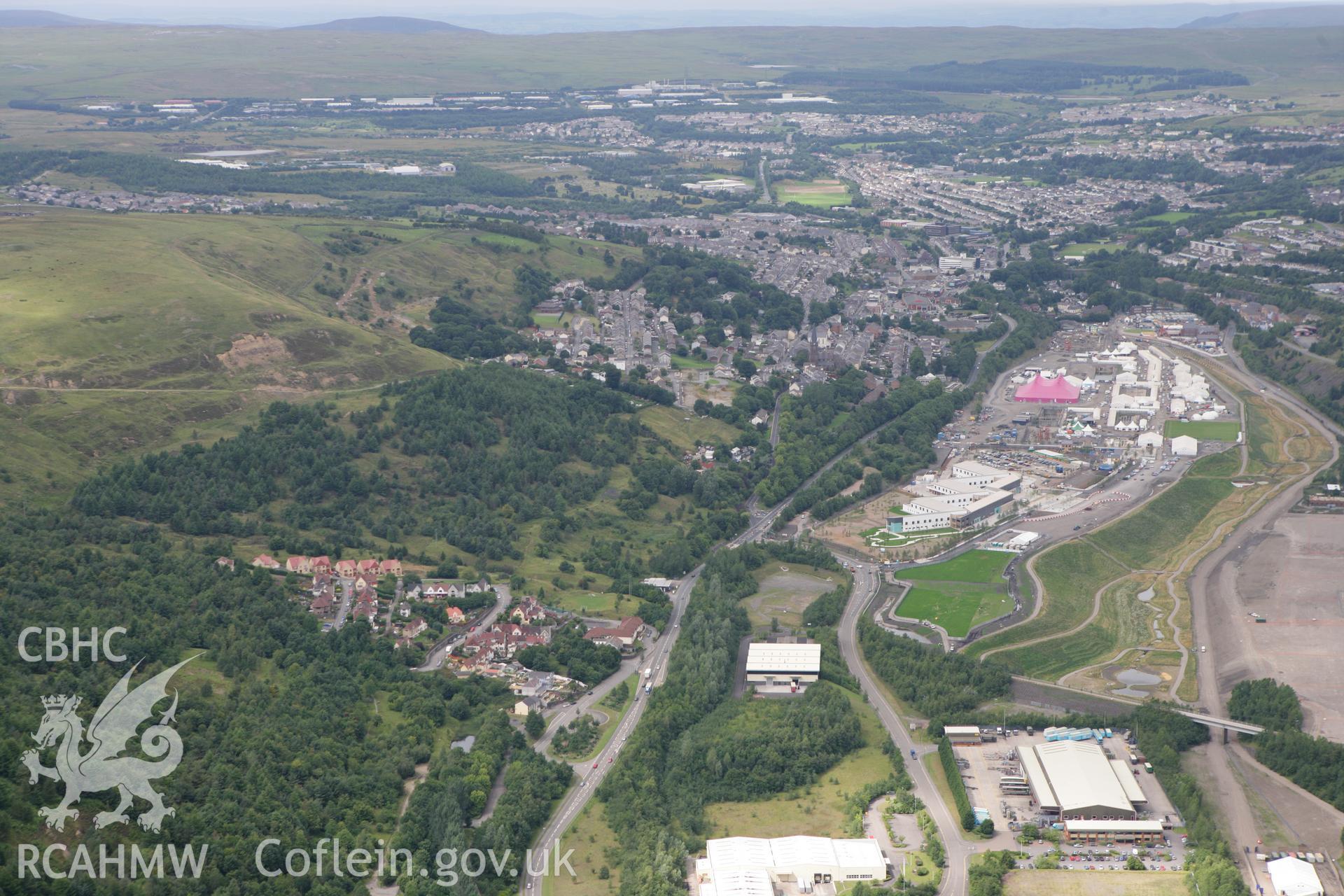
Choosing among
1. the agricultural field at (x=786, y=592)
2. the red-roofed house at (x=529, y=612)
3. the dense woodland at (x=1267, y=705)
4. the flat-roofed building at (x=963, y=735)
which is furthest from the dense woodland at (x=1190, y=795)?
the red-roofed house at (x=529, y=612)

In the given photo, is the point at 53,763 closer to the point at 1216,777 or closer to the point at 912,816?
the point at 912,816

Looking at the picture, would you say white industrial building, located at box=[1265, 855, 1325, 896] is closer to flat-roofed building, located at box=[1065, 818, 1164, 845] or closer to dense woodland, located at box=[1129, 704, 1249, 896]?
dense woodland, located at box=[1129, 704, 1249, 896]

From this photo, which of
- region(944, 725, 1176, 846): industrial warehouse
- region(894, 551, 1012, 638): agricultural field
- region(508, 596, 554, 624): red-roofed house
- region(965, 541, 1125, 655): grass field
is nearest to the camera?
region(944, 725, 1176, 846): industrial warehouse

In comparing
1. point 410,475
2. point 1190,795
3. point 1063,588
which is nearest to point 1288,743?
point 1190,795

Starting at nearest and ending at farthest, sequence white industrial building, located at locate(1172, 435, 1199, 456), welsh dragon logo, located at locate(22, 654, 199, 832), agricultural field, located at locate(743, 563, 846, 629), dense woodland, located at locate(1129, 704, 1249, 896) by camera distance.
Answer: welsh dragon logo, located at locate(22, 654, 199, 832) < dense woodland, located at locate(1129, 704, 1249, 896) < agricultural field, located at locate(743, 563, 846, 629) < white industrial building, located at locate(1172, 435, 1199, 456)

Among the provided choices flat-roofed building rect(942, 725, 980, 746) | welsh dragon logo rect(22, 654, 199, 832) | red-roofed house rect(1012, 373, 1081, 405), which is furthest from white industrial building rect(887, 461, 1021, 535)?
welsh dragon logo rect(22, 654, 199, 832)

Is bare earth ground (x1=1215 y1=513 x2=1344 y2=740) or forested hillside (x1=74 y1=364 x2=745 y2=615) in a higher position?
forested hillside (x1=74 y1=364 x2=745 y2=615)

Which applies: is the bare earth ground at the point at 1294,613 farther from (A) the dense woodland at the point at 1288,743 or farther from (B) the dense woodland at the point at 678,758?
(B) the dense woodland at the point at 678,758
